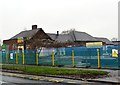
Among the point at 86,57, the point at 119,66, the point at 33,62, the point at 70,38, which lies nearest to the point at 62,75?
the point at 119,66

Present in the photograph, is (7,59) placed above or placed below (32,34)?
below

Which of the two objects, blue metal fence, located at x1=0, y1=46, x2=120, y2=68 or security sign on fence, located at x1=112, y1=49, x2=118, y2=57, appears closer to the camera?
security sign on fence, located at x1=112, y1=49, x2=118, y2=57

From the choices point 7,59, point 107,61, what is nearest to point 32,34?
point 7,59

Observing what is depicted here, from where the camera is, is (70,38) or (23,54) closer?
(23,54)

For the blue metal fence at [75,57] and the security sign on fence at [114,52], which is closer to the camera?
the security sign on fence at [114,52]

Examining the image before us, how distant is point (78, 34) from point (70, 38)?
14.3 ft

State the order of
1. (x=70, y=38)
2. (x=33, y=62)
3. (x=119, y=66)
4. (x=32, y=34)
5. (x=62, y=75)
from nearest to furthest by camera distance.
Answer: (x=62, y=75), (x=119, y=66), (x=33, y=62), (x=32, y=34), (x=70, y=38)

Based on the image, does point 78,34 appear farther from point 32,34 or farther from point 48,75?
point 48,75

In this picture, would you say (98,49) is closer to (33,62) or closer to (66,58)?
(66,58)

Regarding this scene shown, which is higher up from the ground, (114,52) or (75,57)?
(114,52)

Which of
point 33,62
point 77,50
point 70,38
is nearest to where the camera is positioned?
point 77,50

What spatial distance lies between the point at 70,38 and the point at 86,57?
5385cm

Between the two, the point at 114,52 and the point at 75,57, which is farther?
the point at 75,57

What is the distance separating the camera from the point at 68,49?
2936 centimetres
